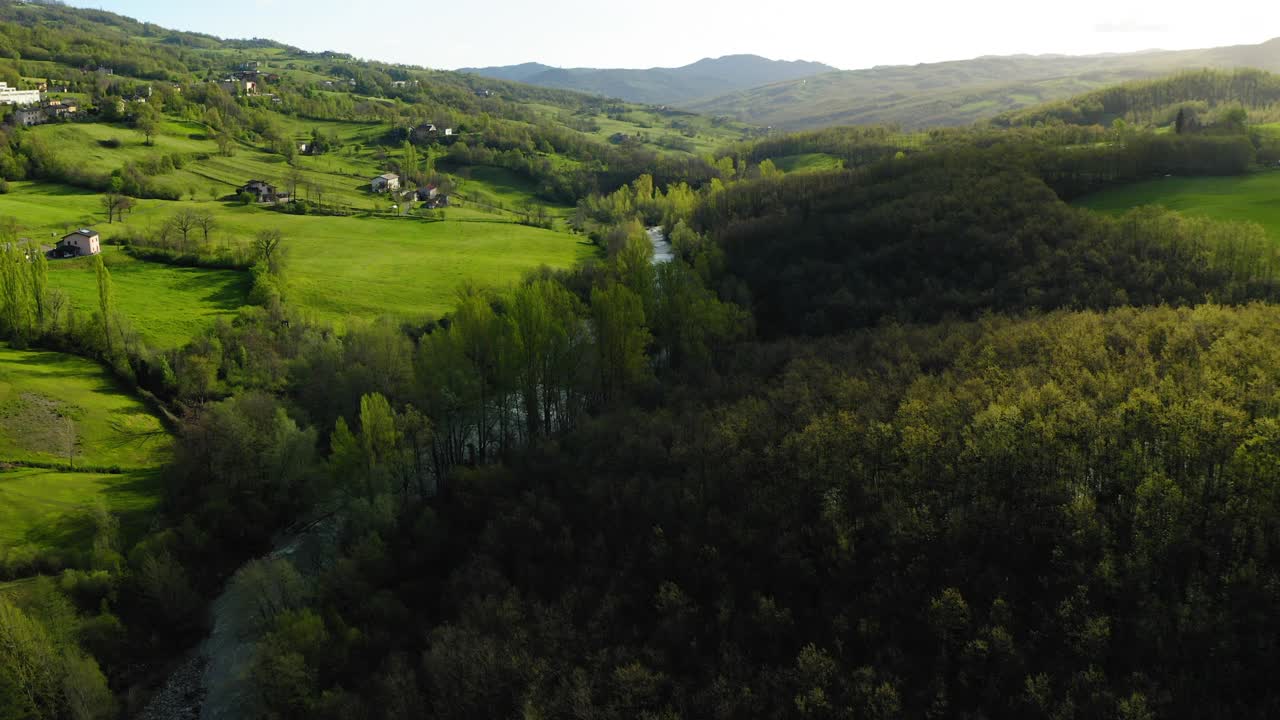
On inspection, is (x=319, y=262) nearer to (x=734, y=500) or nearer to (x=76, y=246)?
(x=76, y=246)

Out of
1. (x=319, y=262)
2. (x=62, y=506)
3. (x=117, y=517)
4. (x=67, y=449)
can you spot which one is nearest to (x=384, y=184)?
(x=319, y=262)

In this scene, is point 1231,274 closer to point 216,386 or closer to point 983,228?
point 983,228

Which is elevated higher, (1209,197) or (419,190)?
(419,190)

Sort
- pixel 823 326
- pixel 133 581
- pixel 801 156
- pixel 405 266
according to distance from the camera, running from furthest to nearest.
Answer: pixel 801 156
pixel 405 266
pixel 823 326
pixel 133 581

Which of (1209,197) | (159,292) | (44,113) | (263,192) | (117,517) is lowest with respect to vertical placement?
(117,517)

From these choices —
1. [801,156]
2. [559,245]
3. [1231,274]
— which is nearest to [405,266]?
[559,245]

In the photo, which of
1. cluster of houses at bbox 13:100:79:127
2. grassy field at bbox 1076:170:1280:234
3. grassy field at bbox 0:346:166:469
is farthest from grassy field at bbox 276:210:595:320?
cluster of houses at bbox 13:100:79:127
